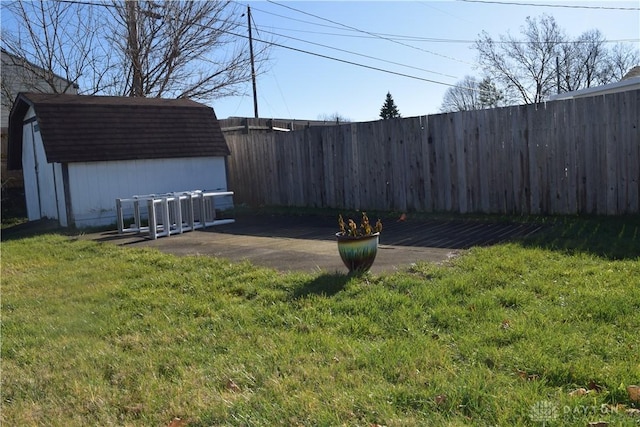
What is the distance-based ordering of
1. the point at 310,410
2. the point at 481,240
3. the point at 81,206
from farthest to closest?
the point at 81,206 < the point at 481,240 < the point at 310,410

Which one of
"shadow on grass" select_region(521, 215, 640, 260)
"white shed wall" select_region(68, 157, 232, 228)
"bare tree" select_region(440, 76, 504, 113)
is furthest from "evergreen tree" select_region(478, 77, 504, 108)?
"shadow on grass" select_region(521, 215, 640, 260)

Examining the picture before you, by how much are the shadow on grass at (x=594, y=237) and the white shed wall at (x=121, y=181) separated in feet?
29.2

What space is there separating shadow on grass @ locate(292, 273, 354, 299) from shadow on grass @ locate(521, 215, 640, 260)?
2607 millimetres

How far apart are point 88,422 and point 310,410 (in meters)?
1.28

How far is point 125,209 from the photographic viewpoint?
12578mm

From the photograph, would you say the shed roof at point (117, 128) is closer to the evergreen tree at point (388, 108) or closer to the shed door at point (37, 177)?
the shed door at point (37, 177)

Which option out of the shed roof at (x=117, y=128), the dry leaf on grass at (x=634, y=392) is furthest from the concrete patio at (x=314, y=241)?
the dry leaf on grass at (x=634, y=392)

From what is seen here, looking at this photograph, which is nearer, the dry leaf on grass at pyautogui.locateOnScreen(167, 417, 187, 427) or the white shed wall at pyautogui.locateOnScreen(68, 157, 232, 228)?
the dry leaf on grass at pyautogui.locateOnScreen(167, 417, 187, 427)

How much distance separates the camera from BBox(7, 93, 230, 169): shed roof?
11.6 metres

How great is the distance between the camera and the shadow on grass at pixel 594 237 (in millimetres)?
5852

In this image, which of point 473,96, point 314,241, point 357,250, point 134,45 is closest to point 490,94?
point 473,96

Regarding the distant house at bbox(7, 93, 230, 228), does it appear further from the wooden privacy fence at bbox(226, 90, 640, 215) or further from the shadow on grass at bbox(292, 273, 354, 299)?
the shadow on grass at bbox(292, 273, 354, 299)

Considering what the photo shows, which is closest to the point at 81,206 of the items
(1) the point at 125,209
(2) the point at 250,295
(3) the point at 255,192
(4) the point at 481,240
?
(1) the point at 125,209

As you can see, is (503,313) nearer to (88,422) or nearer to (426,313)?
(426,313)
